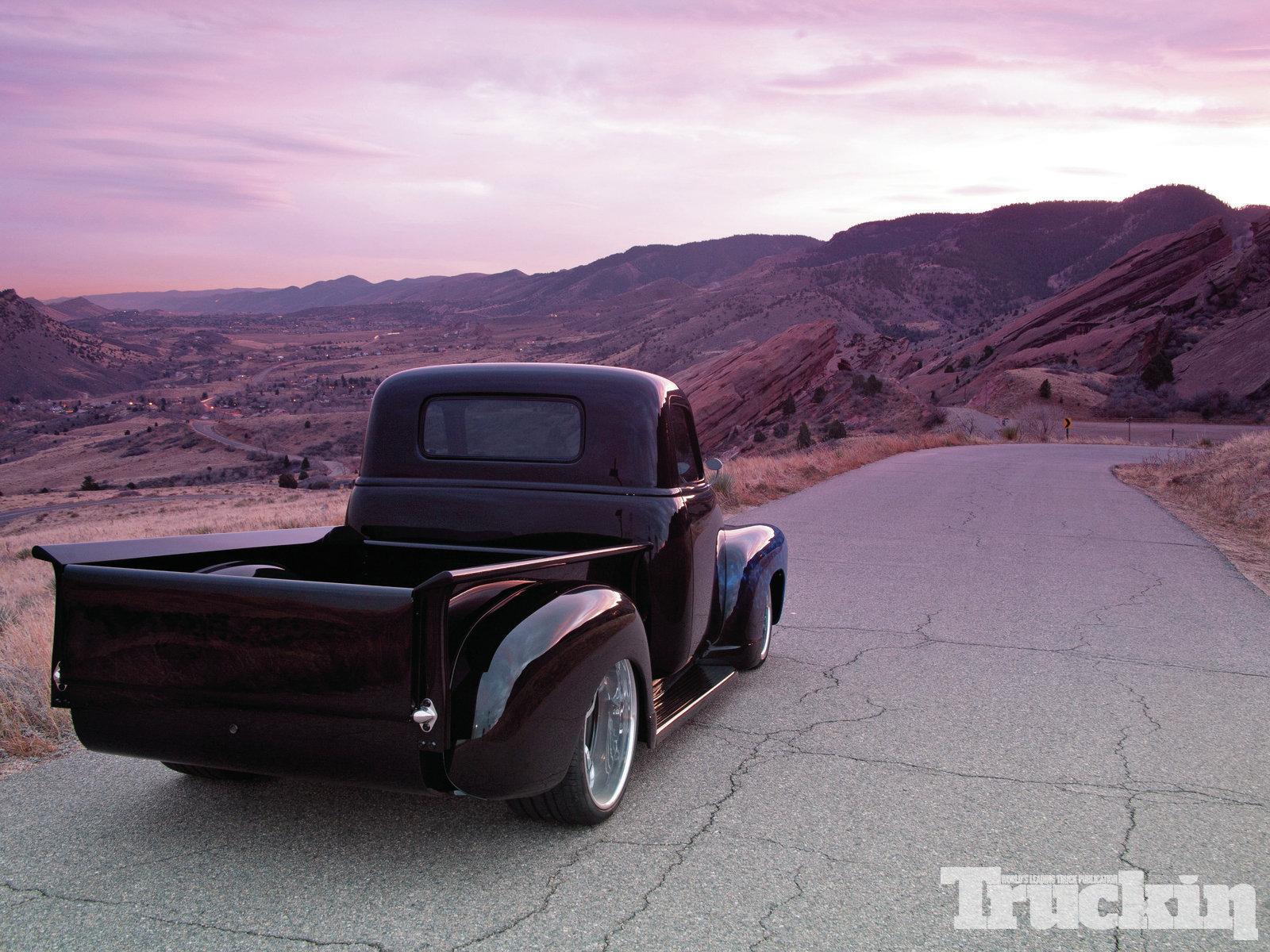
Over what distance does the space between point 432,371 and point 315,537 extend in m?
1.06

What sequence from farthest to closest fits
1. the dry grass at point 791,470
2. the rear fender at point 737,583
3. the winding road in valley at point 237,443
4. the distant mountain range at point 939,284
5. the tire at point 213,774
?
the distant mountain range at point 939,284 < the winding road in valley at point 237,443 < the dry grass at point 791,470 < the rear fender at point 737,583 < the tire at point 213,774

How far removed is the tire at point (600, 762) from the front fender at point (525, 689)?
128 millimetres

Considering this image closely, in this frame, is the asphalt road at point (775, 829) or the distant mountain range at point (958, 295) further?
the distant mountain range at point (958, 295)

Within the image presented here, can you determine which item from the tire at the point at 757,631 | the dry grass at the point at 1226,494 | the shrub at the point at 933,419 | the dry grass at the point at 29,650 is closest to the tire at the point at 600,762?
the tire at the point at 757,631

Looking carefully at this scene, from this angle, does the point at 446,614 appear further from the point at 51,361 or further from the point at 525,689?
the point at 51,361

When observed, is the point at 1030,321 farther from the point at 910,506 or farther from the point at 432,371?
the point at 432,371

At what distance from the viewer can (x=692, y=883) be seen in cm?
317

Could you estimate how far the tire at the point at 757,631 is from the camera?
215 inches

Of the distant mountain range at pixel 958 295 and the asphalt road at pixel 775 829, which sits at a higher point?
the distant mountain range at pixel 958 295

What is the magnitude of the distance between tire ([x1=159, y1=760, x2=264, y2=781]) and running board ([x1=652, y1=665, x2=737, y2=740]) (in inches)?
65.9

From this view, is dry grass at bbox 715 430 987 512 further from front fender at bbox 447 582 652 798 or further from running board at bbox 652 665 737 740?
front fender at bbox 447 582 652 798

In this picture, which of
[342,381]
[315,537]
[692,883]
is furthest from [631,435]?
[342,381]

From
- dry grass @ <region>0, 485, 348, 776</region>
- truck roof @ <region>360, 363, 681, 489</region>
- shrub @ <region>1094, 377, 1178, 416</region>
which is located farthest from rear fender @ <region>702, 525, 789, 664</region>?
shrub @ <region>1094, 377, 1178, 416</region>

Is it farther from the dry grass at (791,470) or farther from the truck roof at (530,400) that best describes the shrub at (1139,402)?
the truck roof at (530,400)
